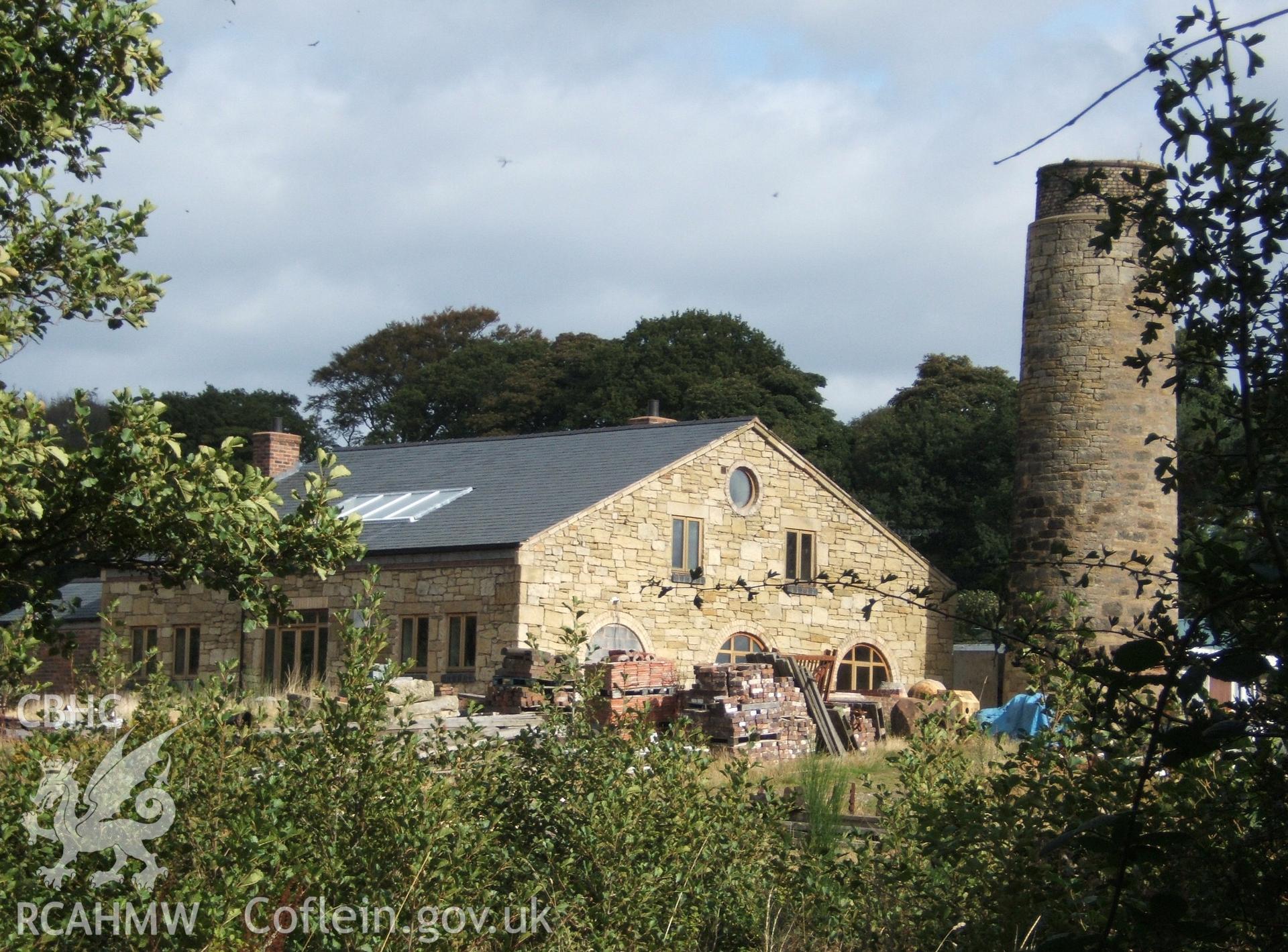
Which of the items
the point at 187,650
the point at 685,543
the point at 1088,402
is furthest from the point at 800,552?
the point at 187,650

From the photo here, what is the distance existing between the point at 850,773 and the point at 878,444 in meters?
31.6

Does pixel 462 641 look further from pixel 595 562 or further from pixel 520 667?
pixel 520 667

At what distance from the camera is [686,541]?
1091 inches

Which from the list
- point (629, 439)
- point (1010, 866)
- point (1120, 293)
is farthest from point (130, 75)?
point (629, 439)

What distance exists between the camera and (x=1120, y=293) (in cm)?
2180

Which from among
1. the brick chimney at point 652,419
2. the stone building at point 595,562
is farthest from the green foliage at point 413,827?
the brick chimney at point 652,419

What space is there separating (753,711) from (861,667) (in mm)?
10682

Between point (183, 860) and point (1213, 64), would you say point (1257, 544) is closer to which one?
point (1213, 64)

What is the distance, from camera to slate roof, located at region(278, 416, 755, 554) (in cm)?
2652

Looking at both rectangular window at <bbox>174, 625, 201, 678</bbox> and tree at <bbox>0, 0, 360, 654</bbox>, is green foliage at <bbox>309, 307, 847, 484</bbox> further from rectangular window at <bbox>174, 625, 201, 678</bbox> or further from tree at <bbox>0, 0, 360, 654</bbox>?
tree at <bbox>0, 0, 360, 654</bbox>

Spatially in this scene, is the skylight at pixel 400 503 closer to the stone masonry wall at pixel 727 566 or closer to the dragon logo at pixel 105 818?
the stone masonry wall at pixel 727 566

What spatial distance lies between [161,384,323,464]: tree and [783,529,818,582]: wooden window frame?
24.7m

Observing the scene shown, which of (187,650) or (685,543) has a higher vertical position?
(685,543)

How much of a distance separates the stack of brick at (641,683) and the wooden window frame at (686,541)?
5.12 metres
